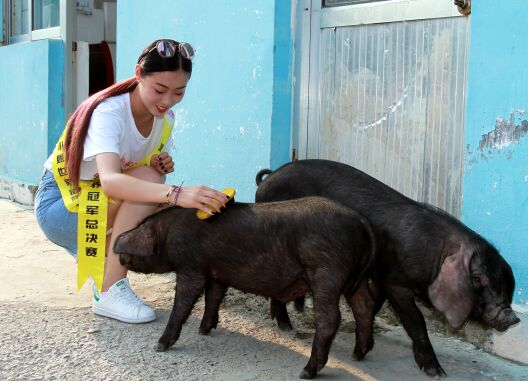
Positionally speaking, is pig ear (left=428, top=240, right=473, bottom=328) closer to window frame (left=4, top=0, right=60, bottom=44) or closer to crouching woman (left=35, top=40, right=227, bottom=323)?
crouching woman (left=35, top=40, right=227, bottom=323)

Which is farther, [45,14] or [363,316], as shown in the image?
[45,14]

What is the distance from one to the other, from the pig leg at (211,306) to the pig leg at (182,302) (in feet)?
0.71

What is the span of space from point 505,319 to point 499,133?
2.66ft

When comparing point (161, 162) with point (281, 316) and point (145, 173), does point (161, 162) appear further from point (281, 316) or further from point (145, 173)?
point (281, 316)

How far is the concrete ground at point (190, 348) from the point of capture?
2.93m

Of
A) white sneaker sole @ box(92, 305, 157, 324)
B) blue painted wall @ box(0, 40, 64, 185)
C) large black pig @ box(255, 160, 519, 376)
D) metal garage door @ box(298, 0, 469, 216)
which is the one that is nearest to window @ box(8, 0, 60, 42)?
blue painted wall @ box(0, 40, 64, 185)

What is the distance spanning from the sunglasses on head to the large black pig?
876 millimetres

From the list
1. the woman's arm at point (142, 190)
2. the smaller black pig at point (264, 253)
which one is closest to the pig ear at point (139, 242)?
the smaller black pig at point (264, 253)

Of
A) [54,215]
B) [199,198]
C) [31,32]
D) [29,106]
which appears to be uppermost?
[31,32]

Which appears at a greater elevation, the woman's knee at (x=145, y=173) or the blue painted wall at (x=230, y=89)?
the blue painted wall at (x=230, y=89)

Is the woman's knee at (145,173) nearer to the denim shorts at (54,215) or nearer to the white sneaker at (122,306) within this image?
the denim shorts at (54,215)

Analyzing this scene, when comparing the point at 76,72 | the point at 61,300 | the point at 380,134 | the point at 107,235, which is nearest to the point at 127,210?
the point at 107,235

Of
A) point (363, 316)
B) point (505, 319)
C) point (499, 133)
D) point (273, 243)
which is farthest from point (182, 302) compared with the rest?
point (499, 133)

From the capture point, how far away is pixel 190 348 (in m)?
3.22
